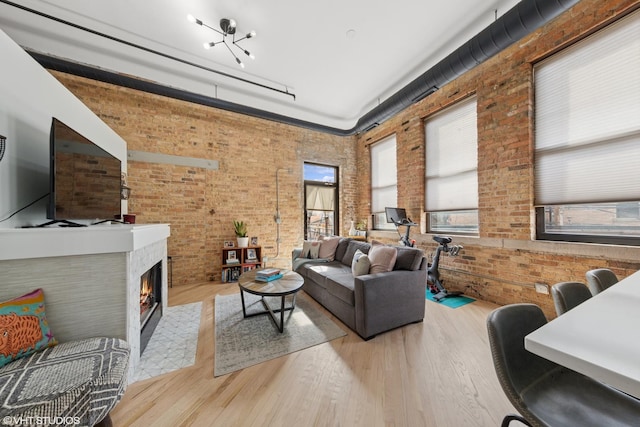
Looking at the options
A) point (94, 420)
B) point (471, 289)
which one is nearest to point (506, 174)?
point (471, 289)

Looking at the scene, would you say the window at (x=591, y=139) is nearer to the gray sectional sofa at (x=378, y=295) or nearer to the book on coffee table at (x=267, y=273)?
the gray sectional sofa at (x=378, y=295)

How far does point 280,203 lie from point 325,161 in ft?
5.25

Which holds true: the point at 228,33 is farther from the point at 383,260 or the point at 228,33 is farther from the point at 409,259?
the point at 409,259

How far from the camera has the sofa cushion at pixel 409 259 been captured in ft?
8.70

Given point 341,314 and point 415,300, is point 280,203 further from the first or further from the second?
point 415,300

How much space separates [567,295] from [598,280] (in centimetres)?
39

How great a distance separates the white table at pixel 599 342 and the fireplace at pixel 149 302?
2764mm

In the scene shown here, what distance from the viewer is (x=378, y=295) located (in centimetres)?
232

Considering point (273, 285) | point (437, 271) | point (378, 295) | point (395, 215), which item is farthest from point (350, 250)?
point (273, 285)

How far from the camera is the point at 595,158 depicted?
2.47m

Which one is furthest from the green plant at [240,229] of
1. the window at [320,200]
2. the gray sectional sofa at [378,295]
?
the gray sectional sofa at [378,295]

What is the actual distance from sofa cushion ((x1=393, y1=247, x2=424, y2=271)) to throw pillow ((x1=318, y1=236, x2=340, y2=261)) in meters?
1.49

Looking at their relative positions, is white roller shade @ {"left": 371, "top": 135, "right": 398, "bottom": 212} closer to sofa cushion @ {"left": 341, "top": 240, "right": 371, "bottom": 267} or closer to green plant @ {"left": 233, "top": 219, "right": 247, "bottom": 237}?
sofa cushion @ {"left": 341, "top": 240, "right": 371, "bottom": 267}

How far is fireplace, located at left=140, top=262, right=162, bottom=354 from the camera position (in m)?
2.19
